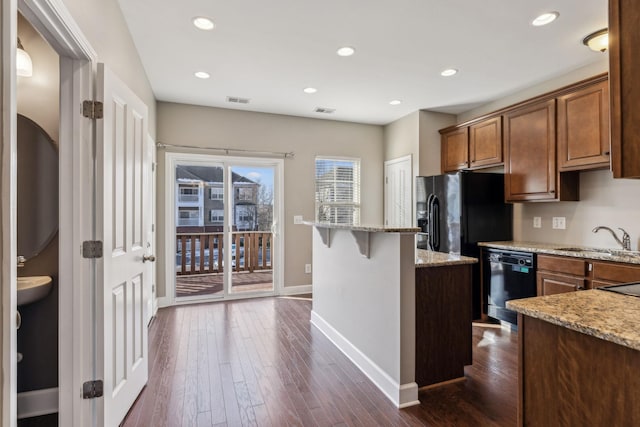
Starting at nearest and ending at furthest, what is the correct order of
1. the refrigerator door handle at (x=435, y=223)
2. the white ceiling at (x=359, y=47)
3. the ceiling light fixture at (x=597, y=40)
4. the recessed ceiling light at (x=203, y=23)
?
1. the white ceiling at (x=359, y=47)
2. the recessed ceiling light at (x=203, y=23)
3. the ceiling light fixture at (x=597, y=40)
4. the refrigerator door handle at (x=435, y=223)

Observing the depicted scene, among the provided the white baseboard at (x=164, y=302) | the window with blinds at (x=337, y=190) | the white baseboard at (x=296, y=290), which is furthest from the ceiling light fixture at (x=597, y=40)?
the white baseboard at (x=164, y=302)

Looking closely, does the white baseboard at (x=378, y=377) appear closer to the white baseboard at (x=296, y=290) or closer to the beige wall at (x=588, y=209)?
the white baseboard at (x=296, y=290)

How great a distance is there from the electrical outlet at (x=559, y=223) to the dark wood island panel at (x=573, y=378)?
9.81 ft

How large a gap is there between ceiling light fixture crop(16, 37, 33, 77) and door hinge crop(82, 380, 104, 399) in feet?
5.95

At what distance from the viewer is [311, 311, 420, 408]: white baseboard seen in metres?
2.17

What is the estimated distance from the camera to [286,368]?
2664mm

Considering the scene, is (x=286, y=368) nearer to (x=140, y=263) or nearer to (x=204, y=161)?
(x=140, y=263)

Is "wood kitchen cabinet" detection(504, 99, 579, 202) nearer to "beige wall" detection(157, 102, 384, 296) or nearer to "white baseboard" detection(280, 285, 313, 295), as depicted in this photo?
"beige wall" detection(157, 102, 384, 296)

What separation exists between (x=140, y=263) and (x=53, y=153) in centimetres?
86

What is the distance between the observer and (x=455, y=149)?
15.1ft

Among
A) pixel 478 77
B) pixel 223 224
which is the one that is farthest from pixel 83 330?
pixel 478 77

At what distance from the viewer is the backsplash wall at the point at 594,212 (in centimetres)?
305

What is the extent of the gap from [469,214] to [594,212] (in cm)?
115

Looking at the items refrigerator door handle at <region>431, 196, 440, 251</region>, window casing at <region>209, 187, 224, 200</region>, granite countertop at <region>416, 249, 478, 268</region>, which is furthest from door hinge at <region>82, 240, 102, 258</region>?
refrigerator door handle at <region>431, 196, 440, 251</region>
